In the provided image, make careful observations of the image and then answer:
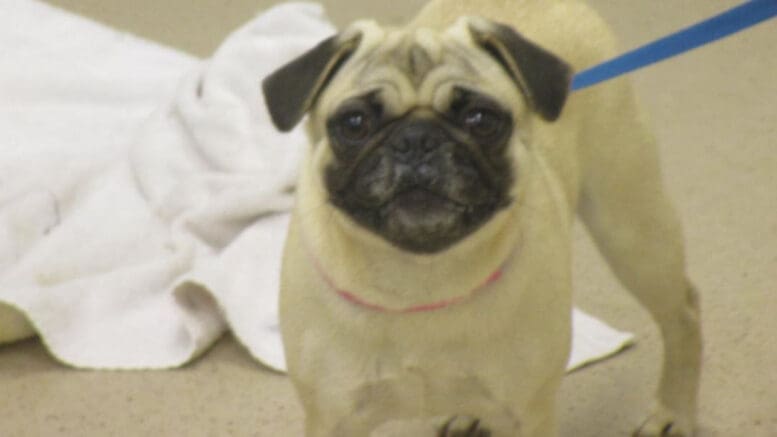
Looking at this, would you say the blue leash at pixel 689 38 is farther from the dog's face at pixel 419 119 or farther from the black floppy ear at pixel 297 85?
the black floppy ear at pixel 297 85

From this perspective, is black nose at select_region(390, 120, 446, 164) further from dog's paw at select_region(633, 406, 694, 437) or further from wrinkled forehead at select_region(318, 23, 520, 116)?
dog's paw at select_region(633, 406, 694, 437)

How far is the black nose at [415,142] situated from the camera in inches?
49.4

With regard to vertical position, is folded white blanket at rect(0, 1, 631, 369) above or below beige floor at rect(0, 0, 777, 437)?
→ above

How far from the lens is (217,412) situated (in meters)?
1.96

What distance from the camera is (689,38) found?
1.36 metres

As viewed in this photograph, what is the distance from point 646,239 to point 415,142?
2.13 feet

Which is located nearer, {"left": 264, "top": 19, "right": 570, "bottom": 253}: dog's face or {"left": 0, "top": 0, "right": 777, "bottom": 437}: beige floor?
Result: {"left": 264, "top": 19, "right": 570, "bottom": 253}: dog's face

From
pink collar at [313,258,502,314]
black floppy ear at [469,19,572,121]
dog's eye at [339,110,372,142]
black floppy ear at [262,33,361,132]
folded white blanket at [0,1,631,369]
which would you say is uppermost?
black floppy ear at [262,33,361,132]

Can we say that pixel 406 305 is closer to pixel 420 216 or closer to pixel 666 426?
pixel 420 216

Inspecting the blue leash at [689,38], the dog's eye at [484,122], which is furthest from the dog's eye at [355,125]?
the blue leash at [689,38]

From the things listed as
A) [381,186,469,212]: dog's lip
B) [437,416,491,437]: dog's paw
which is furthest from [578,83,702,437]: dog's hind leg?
[381,186,469,212]: dog's lip

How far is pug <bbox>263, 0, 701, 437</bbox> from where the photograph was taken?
128 cm

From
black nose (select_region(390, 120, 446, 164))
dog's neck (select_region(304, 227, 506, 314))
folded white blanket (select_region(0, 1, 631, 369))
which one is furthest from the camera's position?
folded white blanket (select_region(0, 1, 631, 369))

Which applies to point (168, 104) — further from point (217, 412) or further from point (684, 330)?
point (684, 330)
